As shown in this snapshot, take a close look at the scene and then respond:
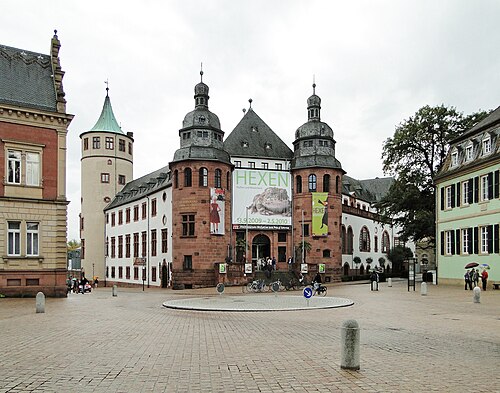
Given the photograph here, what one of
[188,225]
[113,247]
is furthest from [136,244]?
[188,225]

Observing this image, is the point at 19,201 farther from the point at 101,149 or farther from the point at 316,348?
the point at 101,149

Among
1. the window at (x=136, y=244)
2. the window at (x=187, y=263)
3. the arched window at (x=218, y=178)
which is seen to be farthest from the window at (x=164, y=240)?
the window at (x=136, y=244)

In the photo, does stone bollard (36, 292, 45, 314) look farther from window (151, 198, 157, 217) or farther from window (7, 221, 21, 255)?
window (151, 198, 157, 217)

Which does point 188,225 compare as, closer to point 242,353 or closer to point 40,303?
point 40,303

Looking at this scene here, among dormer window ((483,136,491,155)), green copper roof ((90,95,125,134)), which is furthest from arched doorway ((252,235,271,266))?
green copper roof ((90,95,125,134))

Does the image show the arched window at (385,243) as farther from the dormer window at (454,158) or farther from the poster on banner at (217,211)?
the dormer window at (454,158)

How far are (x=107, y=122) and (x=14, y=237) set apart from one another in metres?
51.0

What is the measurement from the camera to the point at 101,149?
7800cm

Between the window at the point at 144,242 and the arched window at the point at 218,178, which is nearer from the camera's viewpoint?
the arched window at the point at 218,178

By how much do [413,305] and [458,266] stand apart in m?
18.8

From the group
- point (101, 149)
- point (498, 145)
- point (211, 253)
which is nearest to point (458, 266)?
point (498, 145)

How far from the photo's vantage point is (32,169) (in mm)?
31750

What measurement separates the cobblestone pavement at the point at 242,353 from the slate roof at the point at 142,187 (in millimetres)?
38667

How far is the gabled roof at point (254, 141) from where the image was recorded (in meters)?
58.2
